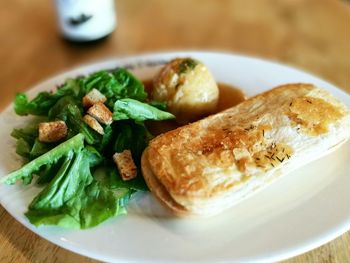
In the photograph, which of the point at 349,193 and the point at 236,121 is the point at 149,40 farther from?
the point at 349,193

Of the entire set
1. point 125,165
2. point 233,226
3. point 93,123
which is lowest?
point 233,226

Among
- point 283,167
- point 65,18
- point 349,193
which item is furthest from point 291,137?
point 65,18

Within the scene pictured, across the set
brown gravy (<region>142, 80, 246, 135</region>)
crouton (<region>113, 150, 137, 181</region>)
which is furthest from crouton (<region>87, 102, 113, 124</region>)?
brown gravy (<region>142, 80, 246, 135</region>)

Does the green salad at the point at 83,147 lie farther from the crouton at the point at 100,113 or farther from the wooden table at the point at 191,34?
the wooden table at the point at 191,34

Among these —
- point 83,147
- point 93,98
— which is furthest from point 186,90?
point 83,147

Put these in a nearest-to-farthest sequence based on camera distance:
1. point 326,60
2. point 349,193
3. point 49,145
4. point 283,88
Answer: point 349,193
point 49,145
point 283,88
point 326,60

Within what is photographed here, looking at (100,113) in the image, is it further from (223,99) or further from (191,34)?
(191,34)
